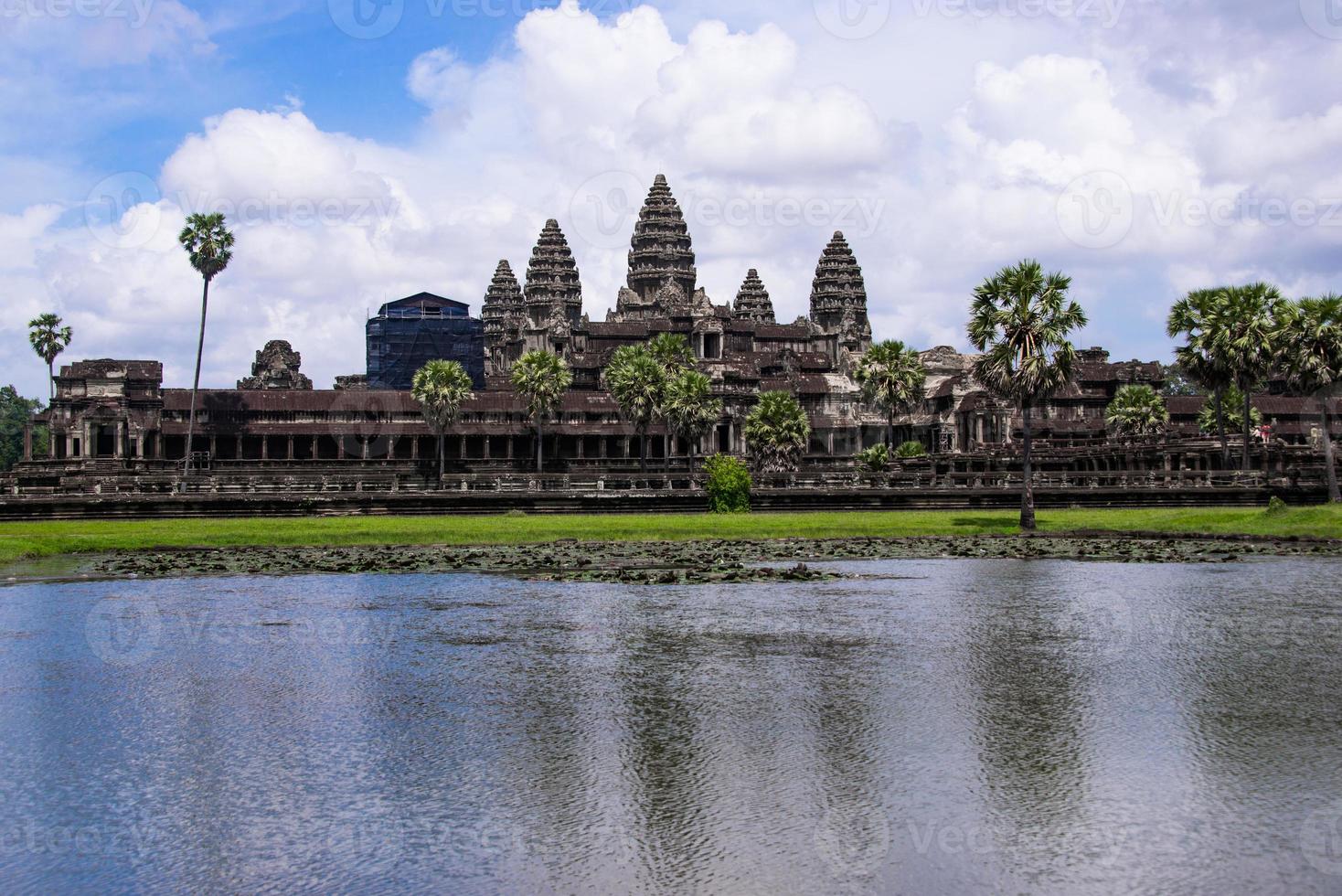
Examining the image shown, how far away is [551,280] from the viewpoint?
13638 cm

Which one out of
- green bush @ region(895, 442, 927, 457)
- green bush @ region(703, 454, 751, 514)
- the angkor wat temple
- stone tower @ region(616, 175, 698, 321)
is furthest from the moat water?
stone tower @ region(616, 175, 698, 321)

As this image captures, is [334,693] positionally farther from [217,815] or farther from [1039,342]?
[1039,342]

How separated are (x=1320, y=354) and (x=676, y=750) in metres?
50.0

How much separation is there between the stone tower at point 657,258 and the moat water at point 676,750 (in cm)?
10466

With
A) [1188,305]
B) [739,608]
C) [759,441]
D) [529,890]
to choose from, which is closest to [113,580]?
[739,608]

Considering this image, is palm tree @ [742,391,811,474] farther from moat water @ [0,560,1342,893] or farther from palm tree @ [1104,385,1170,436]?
moat water @ [0,560,1342,893]

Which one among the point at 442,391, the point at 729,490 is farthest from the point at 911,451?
the point at 729,490

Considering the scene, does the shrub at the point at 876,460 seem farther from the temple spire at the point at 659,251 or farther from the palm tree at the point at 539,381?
the temple spire at the point at 659,251

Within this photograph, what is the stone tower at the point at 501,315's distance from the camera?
13588 centimetres

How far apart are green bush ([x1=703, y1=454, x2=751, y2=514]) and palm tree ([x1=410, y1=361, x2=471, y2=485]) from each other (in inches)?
1166

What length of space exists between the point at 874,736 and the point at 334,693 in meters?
7.56

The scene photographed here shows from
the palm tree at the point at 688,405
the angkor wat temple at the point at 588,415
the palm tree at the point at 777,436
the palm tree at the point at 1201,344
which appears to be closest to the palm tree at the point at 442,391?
the angkor wat temple at the point at 588,415

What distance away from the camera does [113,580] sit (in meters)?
31.5

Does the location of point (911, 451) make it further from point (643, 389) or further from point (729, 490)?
point (729, 490)
